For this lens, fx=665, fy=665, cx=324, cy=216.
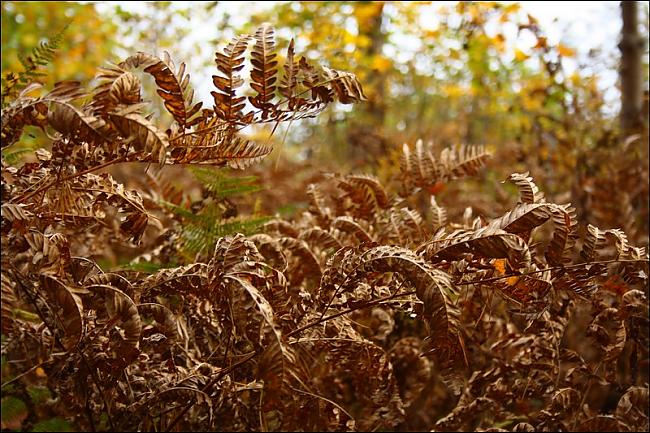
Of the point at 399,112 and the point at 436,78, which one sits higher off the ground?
the point at 436,78

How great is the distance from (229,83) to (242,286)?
448 mm

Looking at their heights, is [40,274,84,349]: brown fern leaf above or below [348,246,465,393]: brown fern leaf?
above

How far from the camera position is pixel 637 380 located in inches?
103

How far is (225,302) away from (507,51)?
4.22 meters

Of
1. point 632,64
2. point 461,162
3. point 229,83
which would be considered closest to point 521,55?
point 632,64

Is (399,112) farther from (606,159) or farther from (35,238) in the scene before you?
(35,238)

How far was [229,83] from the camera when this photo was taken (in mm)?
1451

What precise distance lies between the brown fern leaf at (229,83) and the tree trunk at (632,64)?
3.19 meters

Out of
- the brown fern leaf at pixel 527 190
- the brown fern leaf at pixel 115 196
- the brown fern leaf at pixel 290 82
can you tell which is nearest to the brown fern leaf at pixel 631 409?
the brown fern leaf at pixel 527 190

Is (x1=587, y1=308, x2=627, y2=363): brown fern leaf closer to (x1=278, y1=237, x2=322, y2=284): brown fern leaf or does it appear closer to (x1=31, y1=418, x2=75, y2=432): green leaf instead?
(x1=278, y1=237, x2=322, y2=284): brown fern leaf

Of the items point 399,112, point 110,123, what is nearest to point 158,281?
point 110,123

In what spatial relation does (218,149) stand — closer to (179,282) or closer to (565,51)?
(179,282)

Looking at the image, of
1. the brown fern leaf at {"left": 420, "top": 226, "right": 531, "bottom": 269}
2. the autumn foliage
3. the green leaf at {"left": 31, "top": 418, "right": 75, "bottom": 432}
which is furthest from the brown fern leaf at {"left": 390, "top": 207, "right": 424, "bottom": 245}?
the green leaf at {"left": 31, "top": 418, "right": 75, "bottom": 432}

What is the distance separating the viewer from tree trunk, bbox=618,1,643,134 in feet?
12.7
